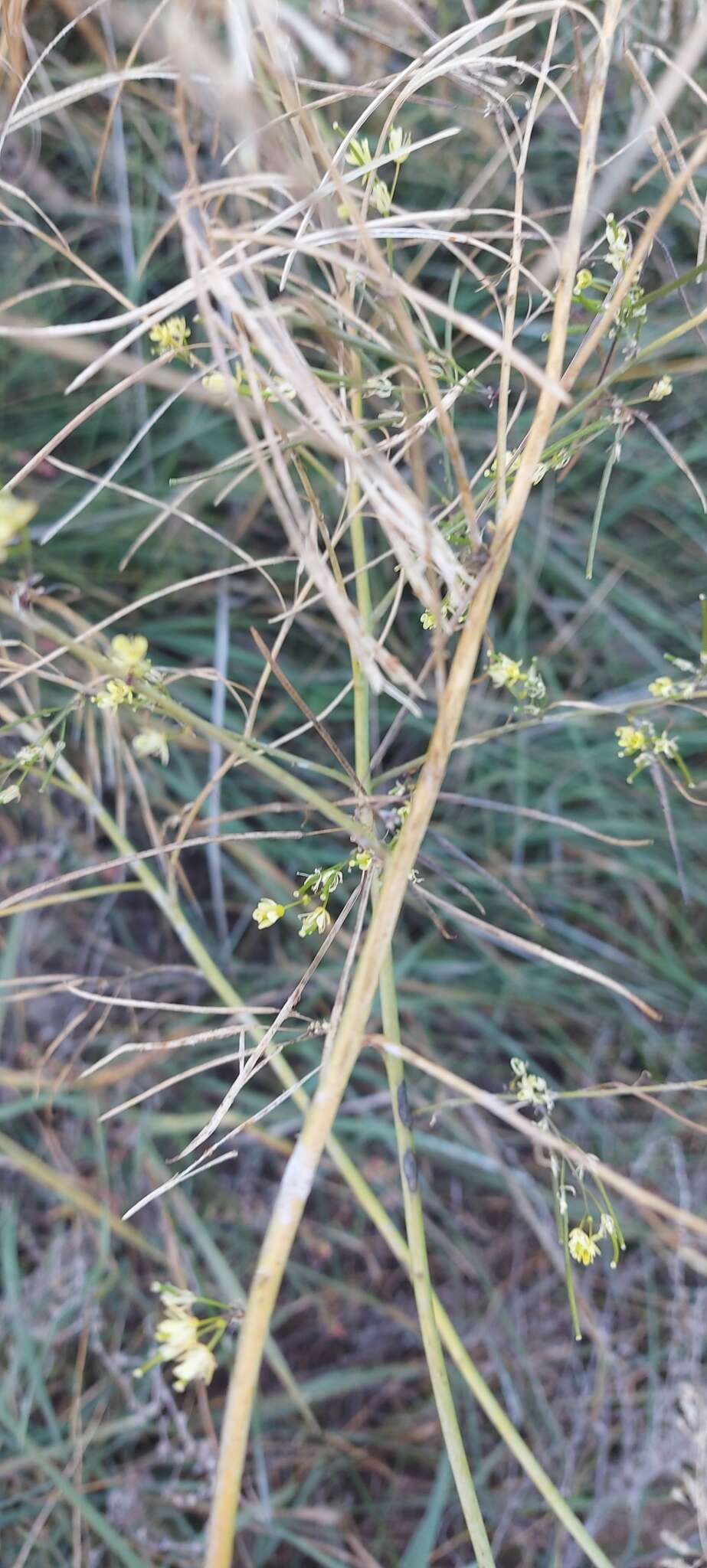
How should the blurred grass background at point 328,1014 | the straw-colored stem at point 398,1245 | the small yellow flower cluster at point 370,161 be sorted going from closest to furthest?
the small yellow flower cluster at point 370,161 → the straw-colored stem at point 398,1245 → the blurred grass background at point 328,1014

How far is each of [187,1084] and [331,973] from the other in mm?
177

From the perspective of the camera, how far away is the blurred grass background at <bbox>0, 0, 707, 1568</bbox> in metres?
0.95

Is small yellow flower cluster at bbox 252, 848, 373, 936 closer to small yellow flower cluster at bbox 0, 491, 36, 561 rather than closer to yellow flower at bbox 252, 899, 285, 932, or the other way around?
yellow flower at bbox 252, 899, 285, 932

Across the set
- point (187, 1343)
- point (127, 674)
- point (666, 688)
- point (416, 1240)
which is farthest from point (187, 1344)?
point (666, 688)

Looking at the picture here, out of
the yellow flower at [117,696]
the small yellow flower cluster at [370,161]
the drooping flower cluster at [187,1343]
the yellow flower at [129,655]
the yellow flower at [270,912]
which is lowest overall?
the drooping flower cluster at [187,1343]

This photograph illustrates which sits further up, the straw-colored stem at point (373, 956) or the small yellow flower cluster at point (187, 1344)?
the straw-colored stem at point (373, 956)

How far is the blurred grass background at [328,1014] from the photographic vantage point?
3.10 ft

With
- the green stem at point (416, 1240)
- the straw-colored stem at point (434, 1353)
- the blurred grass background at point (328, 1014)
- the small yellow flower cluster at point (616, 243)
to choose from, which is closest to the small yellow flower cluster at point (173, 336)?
the green stem at point (416, 1240)

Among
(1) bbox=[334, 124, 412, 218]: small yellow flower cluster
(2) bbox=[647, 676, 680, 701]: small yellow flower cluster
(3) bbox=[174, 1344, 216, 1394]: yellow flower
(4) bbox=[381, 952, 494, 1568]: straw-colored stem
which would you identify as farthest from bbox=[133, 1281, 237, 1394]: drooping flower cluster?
(1) bbox=[334, 124, 412, 218]: small yellow flower cluster

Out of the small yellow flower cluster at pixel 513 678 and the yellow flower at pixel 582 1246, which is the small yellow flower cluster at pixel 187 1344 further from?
the small yellow flower cluster at pixel 513 678

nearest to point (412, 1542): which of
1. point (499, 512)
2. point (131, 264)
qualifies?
point (499, 512)

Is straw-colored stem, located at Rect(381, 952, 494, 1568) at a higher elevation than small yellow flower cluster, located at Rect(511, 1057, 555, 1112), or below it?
below

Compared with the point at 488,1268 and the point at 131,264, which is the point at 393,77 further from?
the point at 488,1268

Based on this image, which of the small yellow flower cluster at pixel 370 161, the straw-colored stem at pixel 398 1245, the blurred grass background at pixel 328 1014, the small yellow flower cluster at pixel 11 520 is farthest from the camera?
the blurred grass background at pixel 328 1014
